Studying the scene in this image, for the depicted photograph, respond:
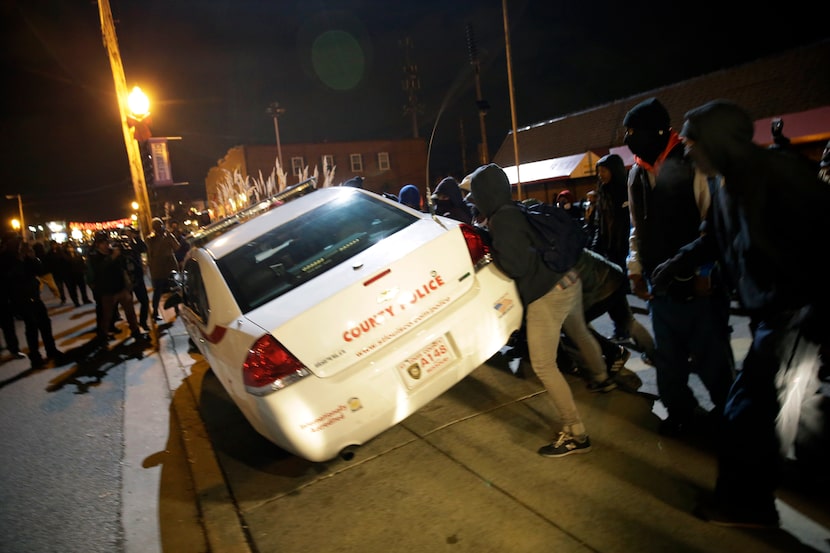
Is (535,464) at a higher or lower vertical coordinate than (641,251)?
lower

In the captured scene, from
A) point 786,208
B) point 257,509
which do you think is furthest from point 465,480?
point 786,208

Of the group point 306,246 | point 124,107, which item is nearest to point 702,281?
point 306,246

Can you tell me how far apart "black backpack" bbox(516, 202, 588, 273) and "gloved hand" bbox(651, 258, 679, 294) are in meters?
0.45

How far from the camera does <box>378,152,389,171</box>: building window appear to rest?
160 ft

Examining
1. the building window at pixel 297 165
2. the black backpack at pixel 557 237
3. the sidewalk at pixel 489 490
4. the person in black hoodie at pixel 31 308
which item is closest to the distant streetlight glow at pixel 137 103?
the person in black hoodie at pixel 31 308

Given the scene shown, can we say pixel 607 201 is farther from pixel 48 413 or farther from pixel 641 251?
pixel 48 413

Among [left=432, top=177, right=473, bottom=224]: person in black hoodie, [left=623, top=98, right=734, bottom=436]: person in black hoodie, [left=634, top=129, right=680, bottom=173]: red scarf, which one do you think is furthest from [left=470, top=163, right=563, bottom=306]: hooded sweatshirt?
[left=432, top=177, right=473, bottom=224]: person in black hoodie

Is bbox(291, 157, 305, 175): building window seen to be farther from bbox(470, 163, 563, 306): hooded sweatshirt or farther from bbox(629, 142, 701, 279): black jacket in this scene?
bbox(629, 142, 701, 279): black jacket

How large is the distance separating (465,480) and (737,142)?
226 centimetres

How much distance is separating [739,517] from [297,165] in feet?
153

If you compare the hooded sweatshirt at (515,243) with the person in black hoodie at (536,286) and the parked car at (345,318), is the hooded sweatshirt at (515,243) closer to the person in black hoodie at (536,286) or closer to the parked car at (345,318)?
the person in black hoodie at (536,286)

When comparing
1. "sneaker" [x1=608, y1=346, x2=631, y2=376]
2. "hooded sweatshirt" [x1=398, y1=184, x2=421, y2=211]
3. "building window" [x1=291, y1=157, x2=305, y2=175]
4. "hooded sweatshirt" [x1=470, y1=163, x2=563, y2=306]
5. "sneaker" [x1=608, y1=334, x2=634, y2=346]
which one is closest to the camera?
"hooded sweatshirt" [x1=470, y1=163, x2=563, y2=306]

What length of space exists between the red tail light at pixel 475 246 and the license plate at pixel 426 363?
0.62 metres

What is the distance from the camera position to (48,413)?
5711 millimetres
